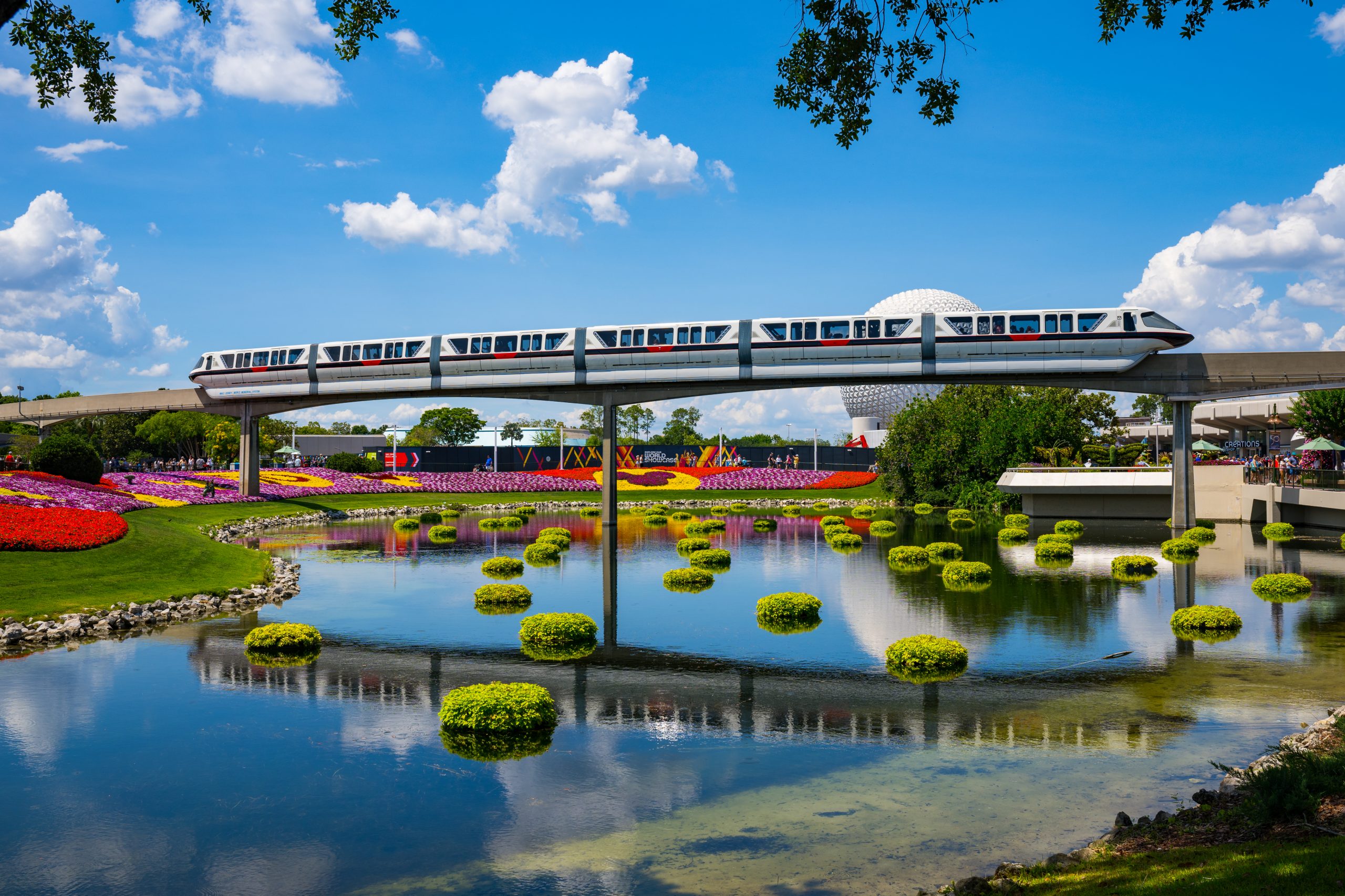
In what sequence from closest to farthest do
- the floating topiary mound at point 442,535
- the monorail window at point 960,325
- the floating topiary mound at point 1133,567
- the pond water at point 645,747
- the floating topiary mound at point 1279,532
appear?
the pond water at point 645,747 → the floating topiary mound at point 1133,567 → the monorail window at point 960,325 → the floating topiary mound at point 1279,532 → the floating topiary mound at point 442,535

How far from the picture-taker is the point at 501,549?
4169 centimetres

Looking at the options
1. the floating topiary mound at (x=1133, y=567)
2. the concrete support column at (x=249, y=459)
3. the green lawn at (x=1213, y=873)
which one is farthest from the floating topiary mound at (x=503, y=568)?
the concrete support column at (x=249, y=459)

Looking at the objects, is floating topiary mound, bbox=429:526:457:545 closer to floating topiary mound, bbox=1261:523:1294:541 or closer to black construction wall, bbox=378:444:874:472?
floating topiary mound, bbox=1261:523:1294:541

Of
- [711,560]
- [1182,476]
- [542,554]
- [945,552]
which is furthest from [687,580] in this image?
[1182,476]

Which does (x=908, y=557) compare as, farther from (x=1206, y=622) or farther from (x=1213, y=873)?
(x=1213, y=873)

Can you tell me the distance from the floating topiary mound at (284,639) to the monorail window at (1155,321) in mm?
37718

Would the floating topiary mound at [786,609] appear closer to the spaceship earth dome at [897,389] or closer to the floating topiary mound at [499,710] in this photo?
the floating topiary mound at [499,710]

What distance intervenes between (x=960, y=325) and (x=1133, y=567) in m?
14.5

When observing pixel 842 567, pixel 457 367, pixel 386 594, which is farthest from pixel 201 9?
pixel 457 367

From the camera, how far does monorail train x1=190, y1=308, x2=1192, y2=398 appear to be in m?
41.2

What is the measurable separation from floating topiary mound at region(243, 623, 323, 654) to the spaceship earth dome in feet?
232

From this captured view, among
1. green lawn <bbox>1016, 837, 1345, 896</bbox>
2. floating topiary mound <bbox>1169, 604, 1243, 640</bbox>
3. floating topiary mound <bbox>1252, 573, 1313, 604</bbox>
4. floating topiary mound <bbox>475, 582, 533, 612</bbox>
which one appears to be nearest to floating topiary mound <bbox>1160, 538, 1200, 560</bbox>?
floating topiary mound <bbox>1252, 573, 1313, 604</bbox>

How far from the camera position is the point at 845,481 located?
86.1 metres

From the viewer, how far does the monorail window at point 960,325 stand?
137ft
